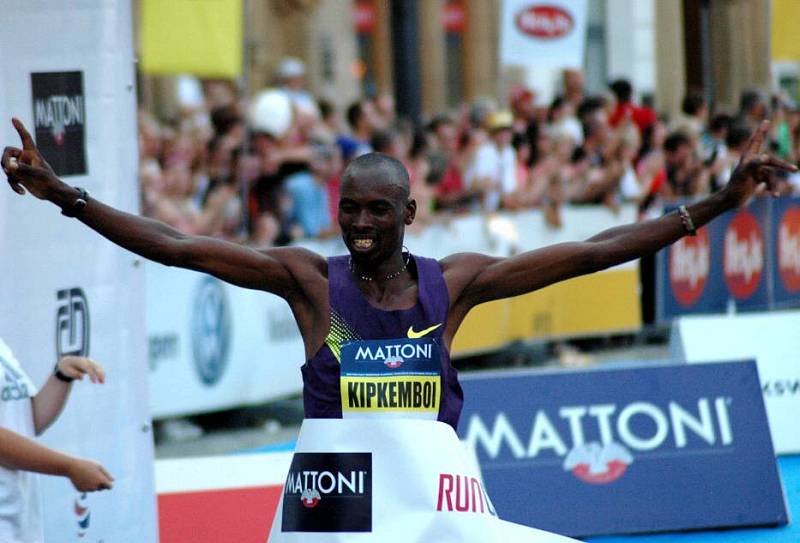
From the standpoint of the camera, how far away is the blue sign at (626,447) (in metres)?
9.02

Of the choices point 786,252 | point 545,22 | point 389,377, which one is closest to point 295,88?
point 545,22

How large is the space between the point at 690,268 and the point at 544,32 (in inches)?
133

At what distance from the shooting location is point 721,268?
51.9ft

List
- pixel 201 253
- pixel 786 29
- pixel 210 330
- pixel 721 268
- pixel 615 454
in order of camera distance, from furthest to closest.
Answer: pixel 721 268
pixel 786 29
pixel 210 330
pixel 615 454
pixel 201 253

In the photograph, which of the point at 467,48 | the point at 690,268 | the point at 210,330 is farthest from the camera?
the point at 467,48

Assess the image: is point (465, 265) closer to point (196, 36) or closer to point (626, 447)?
point (626, 447)

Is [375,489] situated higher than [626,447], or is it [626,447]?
[375,489]

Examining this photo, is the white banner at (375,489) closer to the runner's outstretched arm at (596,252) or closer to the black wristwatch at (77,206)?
the runner's outstretched arm at (596,252)

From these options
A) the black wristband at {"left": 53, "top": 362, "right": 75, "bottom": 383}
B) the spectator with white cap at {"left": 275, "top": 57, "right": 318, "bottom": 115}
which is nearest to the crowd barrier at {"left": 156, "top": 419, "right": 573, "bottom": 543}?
the black wristband at {"left": 53, "top": 362, "right": 75, "bottom": 383}

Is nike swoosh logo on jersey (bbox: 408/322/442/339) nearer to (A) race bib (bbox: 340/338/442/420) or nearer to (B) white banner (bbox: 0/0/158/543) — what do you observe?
(A) race bib (bbox: 340/338/442/420)

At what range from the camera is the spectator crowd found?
→ 529 inches

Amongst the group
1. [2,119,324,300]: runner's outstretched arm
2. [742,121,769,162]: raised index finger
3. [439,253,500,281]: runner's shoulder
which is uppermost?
[742,121,769,162]: raised index finger

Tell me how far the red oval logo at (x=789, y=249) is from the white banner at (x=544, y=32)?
2853 mm

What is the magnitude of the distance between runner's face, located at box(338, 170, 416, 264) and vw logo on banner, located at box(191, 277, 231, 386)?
7558 mm
